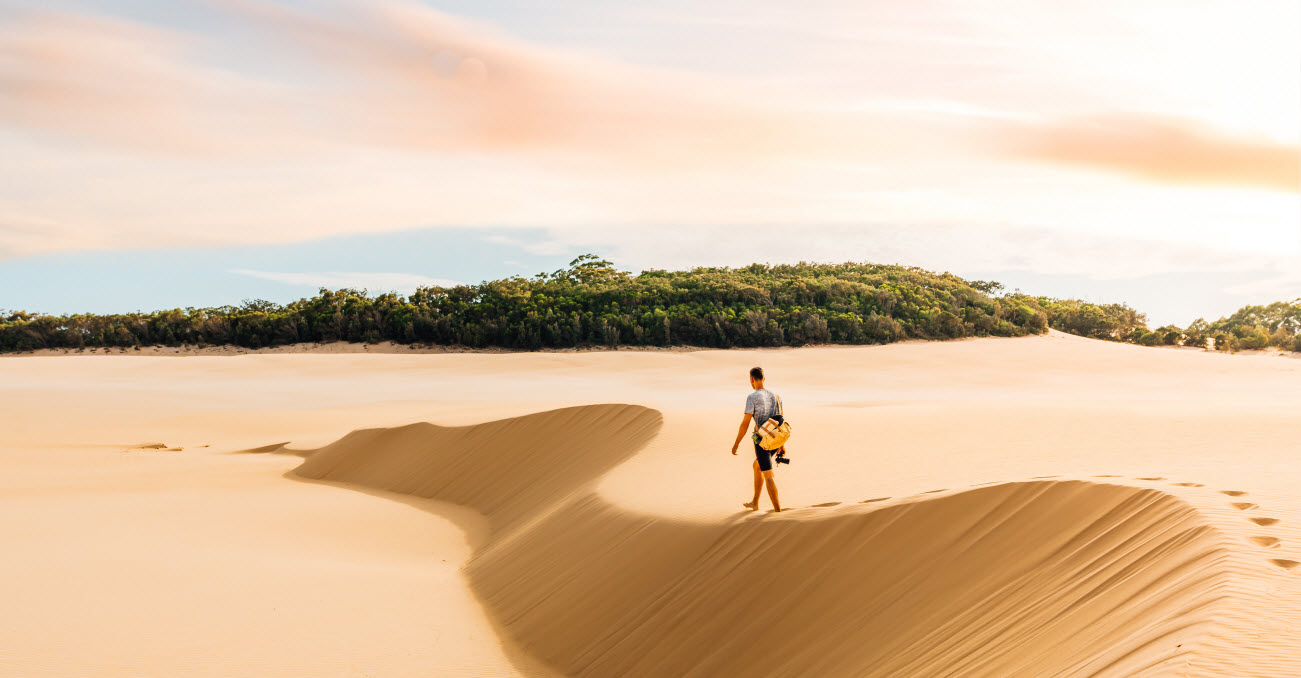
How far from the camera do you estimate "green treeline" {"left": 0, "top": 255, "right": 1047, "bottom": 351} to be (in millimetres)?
36906

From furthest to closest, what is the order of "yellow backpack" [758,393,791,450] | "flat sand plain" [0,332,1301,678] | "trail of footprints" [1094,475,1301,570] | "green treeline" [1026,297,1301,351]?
"green treeline" [1026,297,1301,351] → "yellow backpack" [758,393,791,450] → "flat sand plain" [0,332,1301,678] → "trail of footprints" [1094,475,1301,570]

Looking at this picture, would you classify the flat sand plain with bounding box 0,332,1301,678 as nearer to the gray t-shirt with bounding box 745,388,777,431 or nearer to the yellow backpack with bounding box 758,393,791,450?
the yellow backpack with bounding box 758,393,791,450

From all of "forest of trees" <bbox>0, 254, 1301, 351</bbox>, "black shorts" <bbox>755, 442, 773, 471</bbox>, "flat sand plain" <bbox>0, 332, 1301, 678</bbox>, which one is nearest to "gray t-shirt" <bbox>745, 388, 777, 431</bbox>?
"black shorts" <bbox>755, 442, 773, 471</bbox>

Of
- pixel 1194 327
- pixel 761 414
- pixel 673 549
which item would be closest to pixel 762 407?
pixel 761 414

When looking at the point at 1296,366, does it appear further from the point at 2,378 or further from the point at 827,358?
the point at 2,378

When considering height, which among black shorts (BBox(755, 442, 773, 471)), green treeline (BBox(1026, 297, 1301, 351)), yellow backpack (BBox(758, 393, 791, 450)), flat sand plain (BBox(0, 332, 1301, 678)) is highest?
green treeline (BBox(1026, 297, 1301, 351))

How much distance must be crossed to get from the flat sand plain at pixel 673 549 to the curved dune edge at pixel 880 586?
0.02 meters

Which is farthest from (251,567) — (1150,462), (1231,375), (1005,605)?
(1231,375)

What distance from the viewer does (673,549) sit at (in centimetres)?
755

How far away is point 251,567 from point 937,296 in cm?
3428

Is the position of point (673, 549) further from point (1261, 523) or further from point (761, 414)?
point (1261, 523)

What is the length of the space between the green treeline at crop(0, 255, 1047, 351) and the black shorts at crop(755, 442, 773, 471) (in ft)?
95.7

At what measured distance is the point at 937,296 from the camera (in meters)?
39.2

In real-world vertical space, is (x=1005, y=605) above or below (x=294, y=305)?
below
